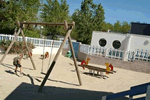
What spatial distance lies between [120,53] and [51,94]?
9977 mm

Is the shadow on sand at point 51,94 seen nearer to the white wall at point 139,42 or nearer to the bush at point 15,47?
the bush at point 15,47

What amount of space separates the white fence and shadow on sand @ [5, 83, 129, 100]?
27.4ft

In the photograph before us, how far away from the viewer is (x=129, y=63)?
13320 millimetres

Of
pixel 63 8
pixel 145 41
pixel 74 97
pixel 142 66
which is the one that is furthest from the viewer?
pixel 63 8

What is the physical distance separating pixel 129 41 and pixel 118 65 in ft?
16.1

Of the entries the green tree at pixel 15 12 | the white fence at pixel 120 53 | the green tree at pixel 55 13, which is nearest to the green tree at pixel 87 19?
the green tree at pixel 55 13

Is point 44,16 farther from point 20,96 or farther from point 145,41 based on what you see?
point 20,96

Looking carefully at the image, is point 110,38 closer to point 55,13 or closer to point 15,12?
point 15,12

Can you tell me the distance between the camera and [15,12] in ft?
55.1

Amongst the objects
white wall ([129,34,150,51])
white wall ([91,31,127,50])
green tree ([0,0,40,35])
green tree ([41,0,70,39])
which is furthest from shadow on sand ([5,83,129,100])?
green tree ([41,0,70,39])

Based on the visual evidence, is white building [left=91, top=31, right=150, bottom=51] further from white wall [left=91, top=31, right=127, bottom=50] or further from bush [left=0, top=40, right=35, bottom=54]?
bush [left=0, top=40, right=35, bottom=54]

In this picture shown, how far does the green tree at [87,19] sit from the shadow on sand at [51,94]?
29401 millimetres

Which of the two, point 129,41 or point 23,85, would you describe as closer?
point 23,85

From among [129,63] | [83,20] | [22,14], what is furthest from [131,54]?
[83,20]
